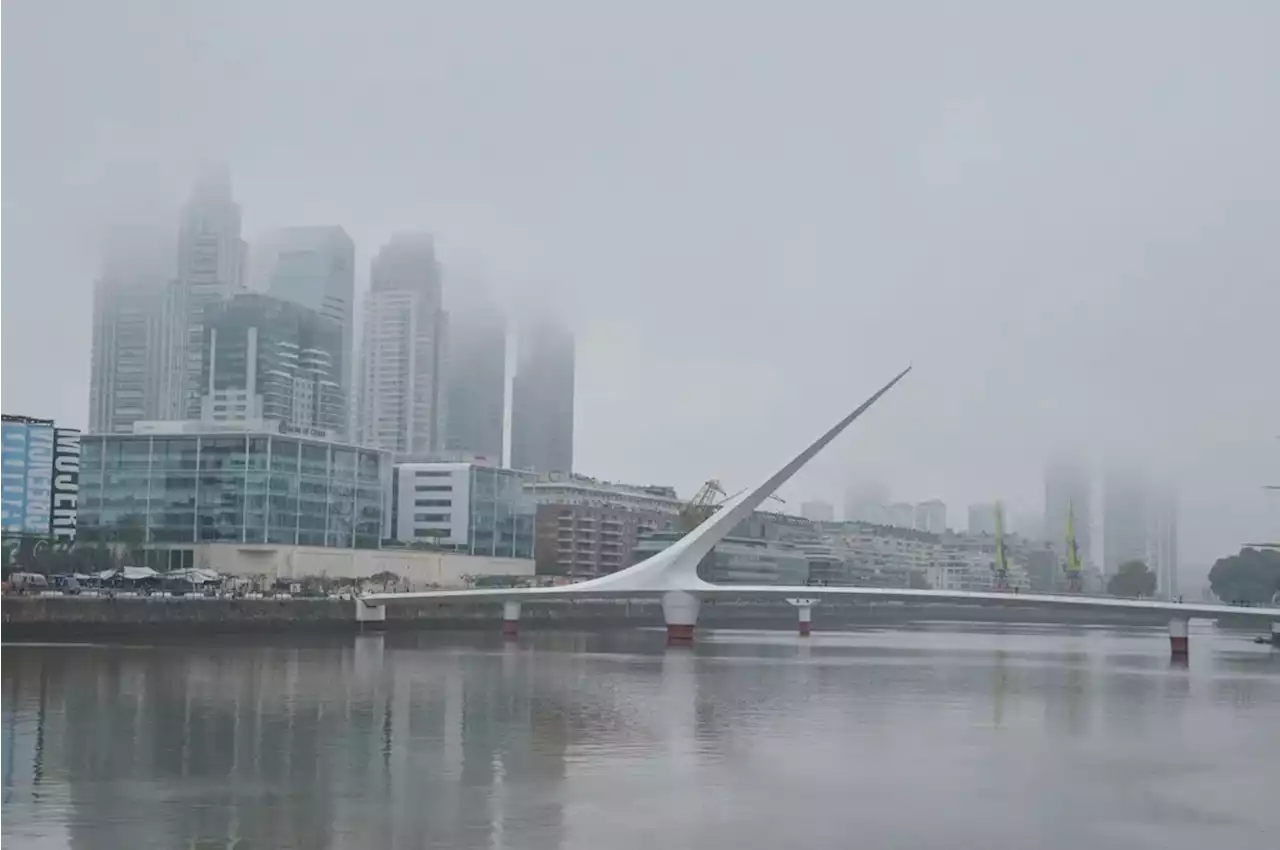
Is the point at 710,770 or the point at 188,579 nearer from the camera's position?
the point at 710,770

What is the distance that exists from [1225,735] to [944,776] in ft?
18.5

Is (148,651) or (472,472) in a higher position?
(472,472)

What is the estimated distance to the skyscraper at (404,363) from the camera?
95.5m

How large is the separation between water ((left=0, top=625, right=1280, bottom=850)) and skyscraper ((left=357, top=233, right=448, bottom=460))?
69829mm

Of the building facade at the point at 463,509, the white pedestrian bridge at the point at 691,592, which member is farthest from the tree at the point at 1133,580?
the white pedestrian bridge at the point at 691,592

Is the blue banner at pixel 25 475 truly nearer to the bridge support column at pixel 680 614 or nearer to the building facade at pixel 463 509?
the bridge support column at pixel 680 614

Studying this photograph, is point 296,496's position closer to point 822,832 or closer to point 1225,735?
point 1225,735

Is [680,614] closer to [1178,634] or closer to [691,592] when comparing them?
[691,592]

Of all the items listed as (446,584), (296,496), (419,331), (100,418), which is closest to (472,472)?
(446,584)

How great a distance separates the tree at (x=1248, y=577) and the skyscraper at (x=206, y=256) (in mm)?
50088

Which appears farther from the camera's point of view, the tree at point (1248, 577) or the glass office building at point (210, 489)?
the tree at point (1248, 577)

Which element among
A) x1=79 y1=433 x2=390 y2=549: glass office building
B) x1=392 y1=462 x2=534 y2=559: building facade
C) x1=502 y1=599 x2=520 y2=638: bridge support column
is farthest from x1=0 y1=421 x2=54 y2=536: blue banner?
x1=392 y1=462 x2=534 y2=559: building facade

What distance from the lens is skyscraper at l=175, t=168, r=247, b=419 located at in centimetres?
8500

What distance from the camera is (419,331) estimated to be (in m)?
98.6
